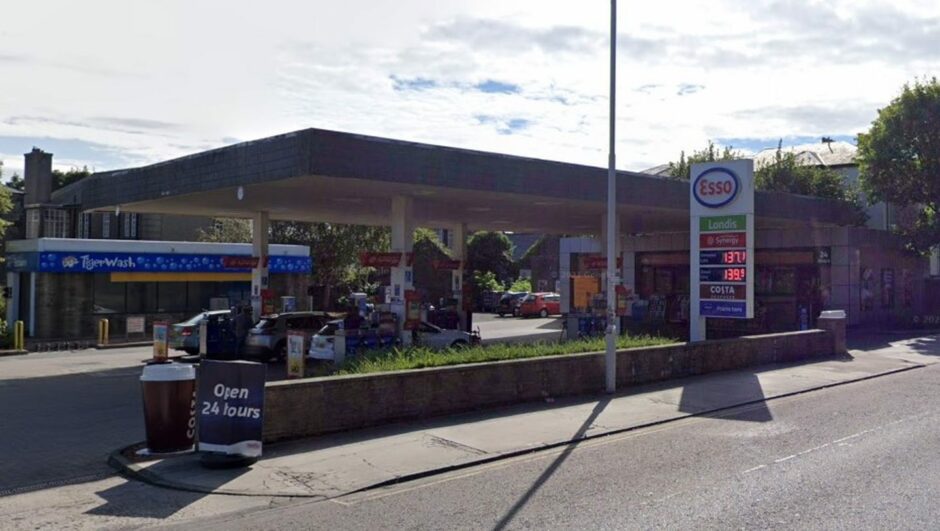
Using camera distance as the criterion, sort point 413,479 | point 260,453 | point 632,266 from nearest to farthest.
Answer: point 413,479
point 260,453
point 632,266

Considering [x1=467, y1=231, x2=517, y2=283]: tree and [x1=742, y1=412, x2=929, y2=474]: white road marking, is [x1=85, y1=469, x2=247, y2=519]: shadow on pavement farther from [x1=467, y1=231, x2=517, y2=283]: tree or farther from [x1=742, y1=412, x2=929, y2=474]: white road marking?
[x1=467, y1=231, x2=517, y2=283]: tree

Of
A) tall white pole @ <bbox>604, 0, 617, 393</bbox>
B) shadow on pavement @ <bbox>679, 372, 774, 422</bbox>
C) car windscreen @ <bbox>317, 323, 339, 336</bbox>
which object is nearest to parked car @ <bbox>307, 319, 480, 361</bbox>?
car windscreen @ <bbox>317, 323, 339, 336</bbox>

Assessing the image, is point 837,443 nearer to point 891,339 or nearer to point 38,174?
point 891,339

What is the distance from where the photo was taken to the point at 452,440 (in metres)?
11.5

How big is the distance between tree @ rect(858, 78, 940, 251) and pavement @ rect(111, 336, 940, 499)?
2008cm

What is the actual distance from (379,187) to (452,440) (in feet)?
31.1

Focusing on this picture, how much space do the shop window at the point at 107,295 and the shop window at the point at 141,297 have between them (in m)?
0.27

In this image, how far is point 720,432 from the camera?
1224 cm

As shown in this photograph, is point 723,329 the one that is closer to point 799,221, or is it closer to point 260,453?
point 799,221

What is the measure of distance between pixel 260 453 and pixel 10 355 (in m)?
20.1

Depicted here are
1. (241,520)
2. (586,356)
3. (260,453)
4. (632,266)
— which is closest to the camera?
(241,520)

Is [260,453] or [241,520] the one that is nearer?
[241,520]

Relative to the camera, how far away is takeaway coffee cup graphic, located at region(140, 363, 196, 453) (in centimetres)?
1037

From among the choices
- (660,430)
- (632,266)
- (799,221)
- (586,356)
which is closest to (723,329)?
(799,221)
